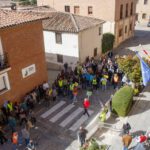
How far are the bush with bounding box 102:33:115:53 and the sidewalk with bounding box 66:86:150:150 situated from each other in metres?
12.9

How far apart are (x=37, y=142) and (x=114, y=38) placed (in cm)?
2105

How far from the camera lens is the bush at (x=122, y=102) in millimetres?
16578

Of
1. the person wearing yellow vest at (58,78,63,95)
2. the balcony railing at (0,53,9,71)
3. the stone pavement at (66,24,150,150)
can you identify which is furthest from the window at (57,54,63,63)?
the balcony railing at (0,53,9,71)

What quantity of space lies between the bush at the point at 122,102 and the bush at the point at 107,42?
14.3m

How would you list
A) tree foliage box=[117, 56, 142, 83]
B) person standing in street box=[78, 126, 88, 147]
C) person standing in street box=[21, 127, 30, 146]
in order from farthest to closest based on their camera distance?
tree foliage box=[117, 56, 142, 83]
person standing in street box=[21, 127, 30, 146]
person standing in street box=[78, 126, 88, 147]

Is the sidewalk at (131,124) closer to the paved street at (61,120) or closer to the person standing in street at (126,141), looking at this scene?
the paved street at (61,120)

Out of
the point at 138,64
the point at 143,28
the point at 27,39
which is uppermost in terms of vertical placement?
the point at 27,39

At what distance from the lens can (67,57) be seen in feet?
86.7

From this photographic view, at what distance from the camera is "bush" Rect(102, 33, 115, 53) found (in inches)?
1208

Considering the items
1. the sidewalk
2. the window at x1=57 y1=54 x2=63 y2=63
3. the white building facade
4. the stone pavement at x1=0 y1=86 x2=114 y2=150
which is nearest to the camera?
the sidewalk

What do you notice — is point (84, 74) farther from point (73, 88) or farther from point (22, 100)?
point (22, 100)

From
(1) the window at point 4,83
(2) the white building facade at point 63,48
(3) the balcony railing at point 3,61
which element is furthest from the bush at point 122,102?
(2) the white building facade at point 63,48

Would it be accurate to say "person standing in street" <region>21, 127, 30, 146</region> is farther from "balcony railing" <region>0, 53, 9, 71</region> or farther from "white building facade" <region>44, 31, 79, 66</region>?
"white building facade" <region>44, 31, 79, 66</region>

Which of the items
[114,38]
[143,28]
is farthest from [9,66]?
[143,28]
